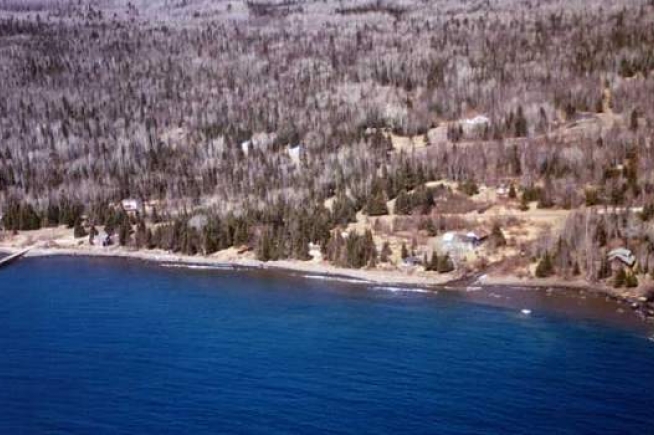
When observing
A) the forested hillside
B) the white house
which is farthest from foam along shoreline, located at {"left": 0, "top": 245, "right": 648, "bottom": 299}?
the white house

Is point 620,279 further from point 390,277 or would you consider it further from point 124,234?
point 124,234

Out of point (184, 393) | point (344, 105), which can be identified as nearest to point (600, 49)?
point (344, 105)

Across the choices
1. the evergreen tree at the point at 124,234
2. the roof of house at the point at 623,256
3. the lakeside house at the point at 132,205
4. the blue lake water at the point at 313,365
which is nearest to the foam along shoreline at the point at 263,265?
the evergreen tree at the point at 124,234

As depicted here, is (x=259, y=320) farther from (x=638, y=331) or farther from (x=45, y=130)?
(x=45, y=130)

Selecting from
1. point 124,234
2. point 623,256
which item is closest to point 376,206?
point 124,234

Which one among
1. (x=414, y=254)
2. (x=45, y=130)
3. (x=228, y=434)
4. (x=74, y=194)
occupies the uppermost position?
(x=45, y=130)

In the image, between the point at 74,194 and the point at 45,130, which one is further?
the point at 45,130
